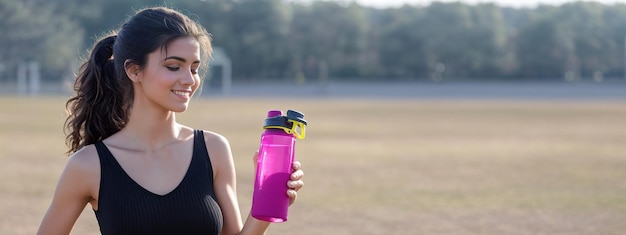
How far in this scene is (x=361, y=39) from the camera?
78.2m

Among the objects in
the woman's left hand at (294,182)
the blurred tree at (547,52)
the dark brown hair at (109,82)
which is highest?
the blurred tree at (547,52)

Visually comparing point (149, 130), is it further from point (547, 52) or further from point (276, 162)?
point (547, 52)

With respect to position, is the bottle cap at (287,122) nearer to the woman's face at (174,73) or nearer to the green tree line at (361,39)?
the woman's face at (174,73)

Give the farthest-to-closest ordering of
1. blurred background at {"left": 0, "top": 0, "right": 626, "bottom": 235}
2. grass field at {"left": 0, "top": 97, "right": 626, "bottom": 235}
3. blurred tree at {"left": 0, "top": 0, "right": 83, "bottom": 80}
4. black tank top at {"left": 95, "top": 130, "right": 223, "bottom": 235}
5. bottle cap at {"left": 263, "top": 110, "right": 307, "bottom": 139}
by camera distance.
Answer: blurred tree at {"left": 0, "top": 0, "right": 83, "bottom": 80}
blurred background at {"left": 0, "top": 0, "right": 626, "bottom": 235}
grass field at {"left": 0, "top": 97, "right": 626, "bottom": 235}
black tank top at {"left": 95, "top": 130, "right": 223, "bottom": 235}
bottle cap at {"left": 263, "top": 110, "right": 307, "bottom": 139}

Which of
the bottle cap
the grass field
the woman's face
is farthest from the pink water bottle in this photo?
the grass field

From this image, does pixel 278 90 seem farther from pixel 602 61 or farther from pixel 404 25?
pixel 602 61

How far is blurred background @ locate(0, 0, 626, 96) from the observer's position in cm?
6944

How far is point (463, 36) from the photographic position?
74.4 meters

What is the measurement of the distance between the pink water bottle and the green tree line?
65.0 metres

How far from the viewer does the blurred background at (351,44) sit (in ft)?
228

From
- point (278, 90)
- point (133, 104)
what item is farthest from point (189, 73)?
point (278, 90)

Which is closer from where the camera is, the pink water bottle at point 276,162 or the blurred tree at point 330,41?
the pink water bottle at point 276,162

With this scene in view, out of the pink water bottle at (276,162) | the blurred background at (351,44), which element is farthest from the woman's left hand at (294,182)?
the blurred background at (351,44)

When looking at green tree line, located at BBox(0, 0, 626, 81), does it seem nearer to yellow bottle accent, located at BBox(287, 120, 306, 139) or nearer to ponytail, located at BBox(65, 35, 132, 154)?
ponytail, located at BBox(65, 35, 132, 154)
